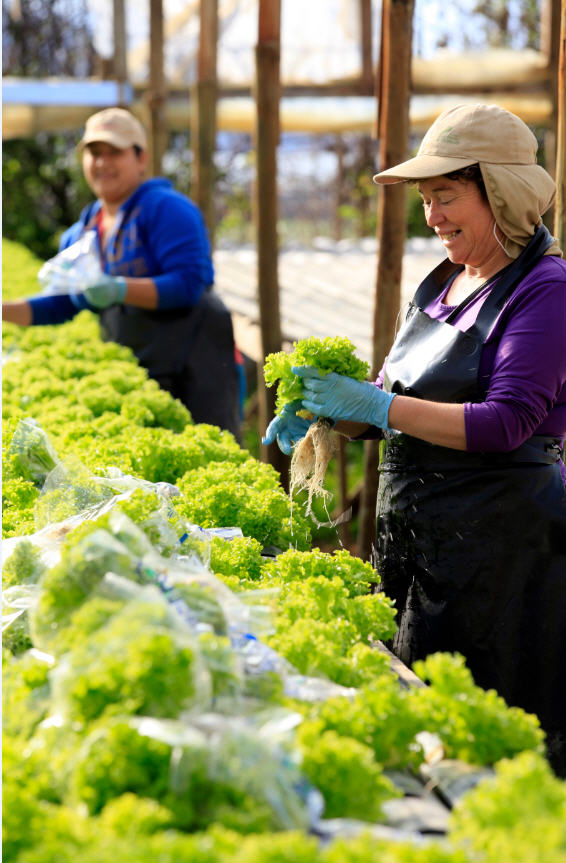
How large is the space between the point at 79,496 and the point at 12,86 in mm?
9373

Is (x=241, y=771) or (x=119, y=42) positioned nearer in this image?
(x=241, y=771)

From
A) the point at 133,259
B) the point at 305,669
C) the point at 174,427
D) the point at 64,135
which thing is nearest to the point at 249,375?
the point at 133,259

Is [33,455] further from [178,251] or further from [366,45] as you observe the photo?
[366,45]

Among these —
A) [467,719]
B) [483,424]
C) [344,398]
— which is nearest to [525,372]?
[483,424]

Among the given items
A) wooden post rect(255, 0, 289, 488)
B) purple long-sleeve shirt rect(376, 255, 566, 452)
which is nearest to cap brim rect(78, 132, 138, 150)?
wooden post rect(255, 0, 289, 488)

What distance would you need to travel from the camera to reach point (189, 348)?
6117 mm

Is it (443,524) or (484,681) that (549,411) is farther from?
(484,681)

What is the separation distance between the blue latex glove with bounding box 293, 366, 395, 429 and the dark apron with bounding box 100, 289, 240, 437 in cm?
292

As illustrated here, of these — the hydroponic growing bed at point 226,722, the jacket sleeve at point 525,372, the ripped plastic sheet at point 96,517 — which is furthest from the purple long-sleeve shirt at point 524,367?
the ripped plastic sheet at point 96,517

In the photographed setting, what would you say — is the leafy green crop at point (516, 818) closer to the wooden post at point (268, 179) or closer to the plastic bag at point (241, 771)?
the plastic bag at point (241, 771)

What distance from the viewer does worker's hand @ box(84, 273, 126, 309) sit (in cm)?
584

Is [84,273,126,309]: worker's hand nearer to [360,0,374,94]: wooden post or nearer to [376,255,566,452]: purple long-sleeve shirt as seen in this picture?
[376,255,566,452]: purple long-sleeve shirt

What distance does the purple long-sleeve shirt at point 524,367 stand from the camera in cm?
295

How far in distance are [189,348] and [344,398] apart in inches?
120
